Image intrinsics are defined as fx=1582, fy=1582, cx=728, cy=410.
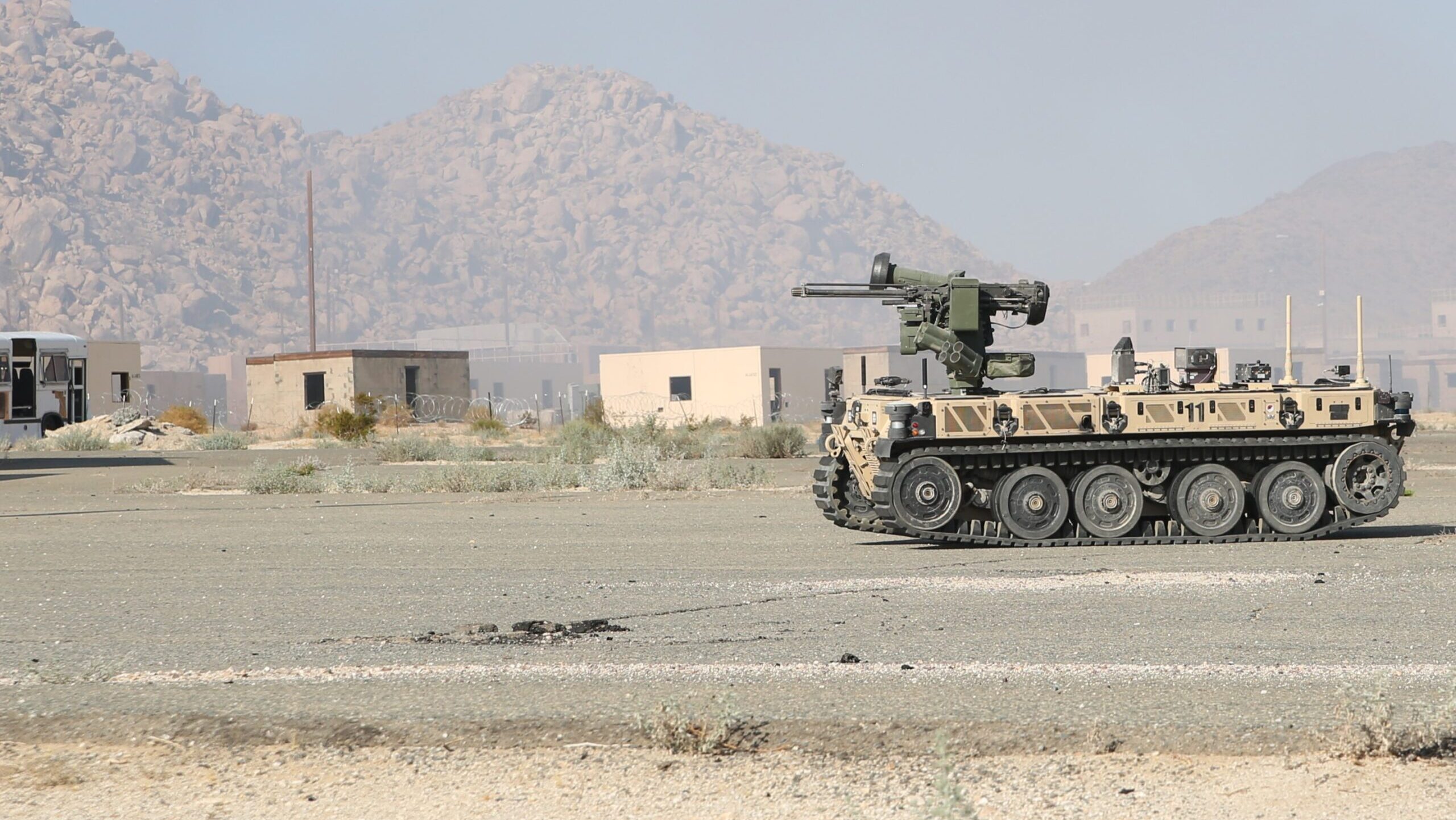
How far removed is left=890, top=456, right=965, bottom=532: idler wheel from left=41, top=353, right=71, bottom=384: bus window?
94.9 ft

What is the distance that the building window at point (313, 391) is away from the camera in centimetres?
6556

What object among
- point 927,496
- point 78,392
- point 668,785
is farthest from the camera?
point 78,392

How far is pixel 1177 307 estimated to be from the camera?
198 meters

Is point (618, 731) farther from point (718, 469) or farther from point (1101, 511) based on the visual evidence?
point (718, 469)

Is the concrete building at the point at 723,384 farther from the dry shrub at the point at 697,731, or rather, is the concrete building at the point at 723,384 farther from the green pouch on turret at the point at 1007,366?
the dry shrub at the point at 697,731

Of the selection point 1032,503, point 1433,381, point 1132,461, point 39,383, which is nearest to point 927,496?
point 1032,503

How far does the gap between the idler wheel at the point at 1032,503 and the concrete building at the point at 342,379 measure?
48.4 meters

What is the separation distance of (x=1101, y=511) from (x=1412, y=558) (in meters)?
3.06

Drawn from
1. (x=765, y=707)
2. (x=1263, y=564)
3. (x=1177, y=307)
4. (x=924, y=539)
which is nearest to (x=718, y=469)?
(x=924, y=539)

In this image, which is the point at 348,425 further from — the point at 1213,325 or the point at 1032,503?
the point at 1213,325

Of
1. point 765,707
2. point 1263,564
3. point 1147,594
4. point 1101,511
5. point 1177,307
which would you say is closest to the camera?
point 765,707

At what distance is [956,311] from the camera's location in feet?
57.1

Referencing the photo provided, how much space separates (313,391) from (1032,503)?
177 feet

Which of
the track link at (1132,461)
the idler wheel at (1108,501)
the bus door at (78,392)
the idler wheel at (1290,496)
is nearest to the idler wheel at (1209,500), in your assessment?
the track link at (1132,461)
